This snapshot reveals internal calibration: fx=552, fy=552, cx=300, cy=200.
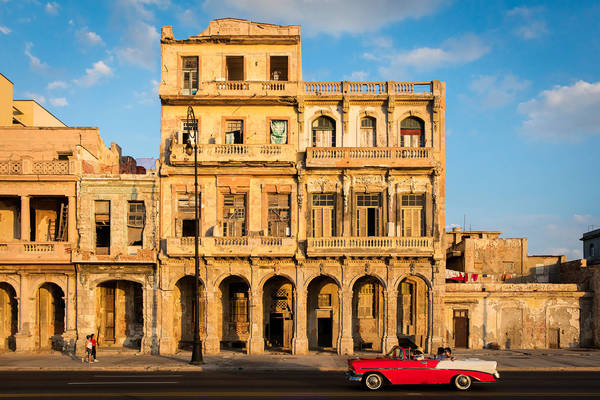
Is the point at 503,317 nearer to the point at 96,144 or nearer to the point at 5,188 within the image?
the point at 96,144

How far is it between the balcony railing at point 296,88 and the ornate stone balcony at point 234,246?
30.1 feet

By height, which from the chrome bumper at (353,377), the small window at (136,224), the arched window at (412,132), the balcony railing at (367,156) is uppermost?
the arched window at (412,132)

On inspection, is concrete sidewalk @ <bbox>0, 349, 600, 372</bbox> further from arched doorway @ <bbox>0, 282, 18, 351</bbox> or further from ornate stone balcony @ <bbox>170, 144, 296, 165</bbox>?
ornate stone balcony @ <bbox>170, 144, 296, 165</bbox>

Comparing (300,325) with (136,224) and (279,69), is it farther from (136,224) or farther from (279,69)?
(279,69)

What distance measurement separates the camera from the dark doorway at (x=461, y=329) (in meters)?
35.9

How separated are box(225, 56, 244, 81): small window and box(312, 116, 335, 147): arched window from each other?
19.3 ft

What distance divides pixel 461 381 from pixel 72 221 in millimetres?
24584

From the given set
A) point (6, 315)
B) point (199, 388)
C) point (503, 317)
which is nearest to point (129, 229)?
point (6, 315)

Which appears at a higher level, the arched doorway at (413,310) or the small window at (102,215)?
the small window at (102,215)

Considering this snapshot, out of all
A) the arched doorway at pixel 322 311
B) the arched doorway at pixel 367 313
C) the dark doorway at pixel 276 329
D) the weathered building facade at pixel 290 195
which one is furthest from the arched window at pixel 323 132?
the dark doorway at pixel 276 329

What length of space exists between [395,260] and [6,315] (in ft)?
81.5

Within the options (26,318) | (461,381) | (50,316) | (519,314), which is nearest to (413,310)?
(519,314)

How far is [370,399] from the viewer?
741 inches

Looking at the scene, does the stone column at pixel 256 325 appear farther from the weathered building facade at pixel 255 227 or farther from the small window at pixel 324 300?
the small window at pixel 324 300
